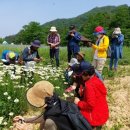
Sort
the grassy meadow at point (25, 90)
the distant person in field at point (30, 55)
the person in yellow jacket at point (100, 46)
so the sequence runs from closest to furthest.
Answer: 1. the grassy meadow at point (25, 90)
2. the distant person in field at point (30, 55)
3. the person in yellow jacket at point (100, 46)

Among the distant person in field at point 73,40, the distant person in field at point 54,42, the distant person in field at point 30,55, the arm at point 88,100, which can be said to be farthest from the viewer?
the distant person in field at point 54,42

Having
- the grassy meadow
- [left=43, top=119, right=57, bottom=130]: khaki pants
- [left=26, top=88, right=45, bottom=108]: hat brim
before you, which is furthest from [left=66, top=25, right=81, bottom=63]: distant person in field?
[left=43, top=119, right=57, bottom=130]: khaki pants

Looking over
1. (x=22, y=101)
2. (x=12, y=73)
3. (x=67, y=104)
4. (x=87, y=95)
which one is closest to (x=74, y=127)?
(x=67, y=104)

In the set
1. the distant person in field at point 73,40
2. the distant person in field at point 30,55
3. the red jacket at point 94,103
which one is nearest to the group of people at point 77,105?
the red jacket at point 94,103

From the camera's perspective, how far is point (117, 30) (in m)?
12.9

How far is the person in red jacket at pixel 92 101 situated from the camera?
18.2 ft

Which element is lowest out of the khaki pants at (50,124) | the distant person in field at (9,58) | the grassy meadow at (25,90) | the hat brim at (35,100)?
the grassy meadow at (25,90)

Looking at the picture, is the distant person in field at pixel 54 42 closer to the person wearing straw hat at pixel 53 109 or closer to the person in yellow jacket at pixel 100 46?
the person in yellow jacket at pixel 100 46

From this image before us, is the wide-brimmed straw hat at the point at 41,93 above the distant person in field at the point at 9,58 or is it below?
above

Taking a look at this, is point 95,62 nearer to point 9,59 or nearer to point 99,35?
point 99,35

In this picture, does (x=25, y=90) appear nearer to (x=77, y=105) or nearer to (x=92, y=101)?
(x=77, y=105)

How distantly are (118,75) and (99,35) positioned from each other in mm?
2600

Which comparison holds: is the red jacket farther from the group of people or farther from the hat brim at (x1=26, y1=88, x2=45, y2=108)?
the hat brim at (x1=26, y1=88, x2=45, y2=108)

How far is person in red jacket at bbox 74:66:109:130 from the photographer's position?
5.55 metres
